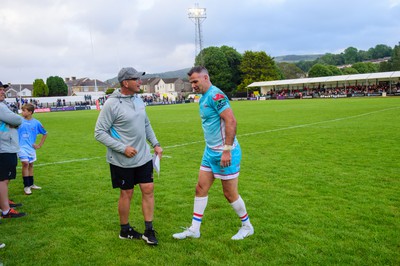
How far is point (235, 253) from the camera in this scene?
165 inches

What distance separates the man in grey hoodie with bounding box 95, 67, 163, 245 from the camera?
14.3 ft

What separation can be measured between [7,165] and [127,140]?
2.38 metres

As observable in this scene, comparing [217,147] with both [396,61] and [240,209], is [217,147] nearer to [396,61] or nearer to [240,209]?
[240,209]

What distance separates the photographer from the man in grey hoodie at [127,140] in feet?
14.3

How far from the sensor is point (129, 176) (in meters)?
4.48

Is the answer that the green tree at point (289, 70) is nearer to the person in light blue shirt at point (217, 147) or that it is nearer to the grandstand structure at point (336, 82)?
the grandstand structure at point (336, 82)

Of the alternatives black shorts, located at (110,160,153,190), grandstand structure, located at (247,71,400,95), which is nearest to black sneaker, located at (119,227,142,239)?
black shorts, located at (110,160,153,190)

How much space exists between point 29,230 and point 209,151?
2928 mm

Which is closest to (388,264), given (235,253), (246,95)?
(235,253)

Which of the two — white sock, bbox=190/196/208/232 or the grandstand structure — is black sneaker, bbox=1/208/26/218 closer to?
white sock, bbox=190/196/208/232

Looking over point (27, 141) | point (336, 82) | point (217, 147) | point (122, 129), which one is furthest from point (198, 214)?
point (336, 82)

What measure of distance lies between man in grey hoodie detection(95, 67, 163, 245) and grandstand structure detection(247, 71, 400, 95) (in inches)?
2286

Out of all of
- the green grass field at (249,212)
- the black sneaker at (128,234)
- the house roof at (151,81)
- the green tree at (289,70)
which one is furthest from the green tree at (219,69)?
the black sneaker at (128,234)

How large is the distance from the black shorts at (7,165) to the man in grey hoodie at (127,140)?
6.77 ft
